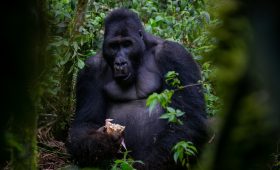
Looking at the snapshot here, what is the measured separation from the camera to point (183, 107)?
4.57 metres

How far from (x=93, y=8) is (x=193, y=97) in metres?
2.02

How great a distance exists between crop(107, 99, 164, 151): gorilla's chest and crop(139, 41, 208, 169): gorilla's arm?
0.39 ft

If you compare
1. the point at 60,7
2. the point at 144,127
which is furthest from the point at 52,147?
the point at 60,7

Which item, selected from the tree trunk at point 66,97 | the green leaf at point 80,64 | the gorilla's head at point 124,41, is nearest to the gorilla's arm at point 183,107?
the gorilla's head at point 124,41

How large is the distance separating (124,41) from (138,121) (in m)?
0.70

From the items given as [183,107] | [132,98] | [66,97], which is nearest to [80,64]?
[132,98]

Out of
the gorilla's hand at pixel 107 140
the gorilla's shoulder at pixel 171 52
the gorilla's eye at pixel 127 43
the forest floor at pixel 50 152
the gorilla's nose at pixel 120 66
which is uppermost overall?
the gorilla's eye at pixel 127 43

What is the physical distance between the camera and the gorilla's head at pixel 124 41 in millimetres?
4754

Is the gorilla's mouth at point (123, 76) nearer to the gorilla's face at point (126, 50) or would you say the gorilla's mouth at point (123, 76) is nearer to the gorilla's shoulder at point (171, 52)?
the gorilla's face at point (126, 50)

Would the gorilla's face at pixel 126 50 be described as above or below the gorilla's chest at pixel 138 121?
above

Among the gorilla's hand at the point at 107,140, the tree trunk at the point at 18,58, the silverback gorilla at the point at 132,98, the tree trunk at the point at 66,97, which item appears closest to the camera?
the tree trunk at the point at 18,58

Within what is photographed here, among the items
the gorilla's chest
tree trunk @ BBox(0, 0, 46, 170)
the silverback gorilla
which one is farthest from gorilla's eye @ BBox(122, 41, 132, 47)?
tree trunk @ BBox(0, 0, 46, 170)

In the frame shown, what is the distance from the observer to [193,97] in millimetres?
4629

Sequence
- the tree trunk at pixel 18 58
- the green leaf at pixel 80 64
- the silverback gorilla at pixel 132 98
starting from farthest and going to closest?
1. the green leaf at pixel 80 64
2. the silverback gorilla at pixel 132 98
3. the tree trunk at pixel 18 58
